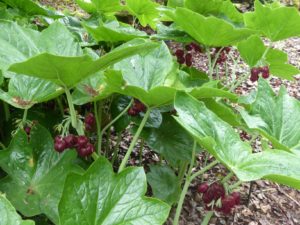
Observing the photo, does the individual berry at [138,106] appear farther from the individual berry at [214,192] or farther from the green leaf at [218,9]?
the green leaf at [218,9]

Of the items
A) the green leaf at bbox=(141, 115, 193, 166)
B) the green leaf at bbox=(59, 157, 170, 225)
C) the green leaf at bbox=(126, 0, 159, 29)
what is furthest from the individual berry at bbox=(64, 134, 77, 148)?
the green leaf at bbox=(126, 0, 159, 29)

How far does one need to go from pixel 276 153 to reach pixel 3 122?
989mm

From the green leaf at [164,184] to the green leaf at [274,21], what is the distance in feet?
1.99

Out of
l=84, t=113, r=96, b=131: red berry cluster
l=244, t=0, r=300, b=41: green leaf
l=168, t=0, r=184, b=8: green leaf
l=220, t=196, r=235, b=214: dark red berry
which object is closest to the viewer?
l=220, t=196, r=235, b=214: dark red berry

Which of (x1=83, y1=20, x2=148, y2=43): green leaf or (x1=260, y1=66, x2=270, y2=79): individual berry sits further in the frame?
(x1=260, y1=66, x2=270, y2=79): individual berry

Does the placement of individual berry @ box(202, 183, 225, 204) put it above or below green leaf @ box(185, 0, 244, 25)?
below

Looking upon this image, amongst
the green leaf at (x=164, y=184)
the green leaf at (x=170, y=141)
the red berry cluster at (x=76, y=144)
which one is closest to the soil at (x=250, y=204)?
the green leaf at (x=164, y=184)

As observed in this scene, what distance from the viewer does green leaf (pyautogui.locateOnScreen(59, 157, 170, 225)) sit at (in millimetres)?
953

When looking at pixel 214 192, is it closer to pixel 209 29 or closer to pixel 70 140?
pixel 70 140

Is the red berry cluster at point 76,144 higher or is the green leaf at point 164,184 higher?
the red berry cluster at point 76,144

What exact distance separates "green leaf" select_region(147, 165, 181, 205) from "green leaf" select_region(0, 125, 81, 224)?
0.34m

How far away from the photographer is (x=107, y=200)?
0.99 m

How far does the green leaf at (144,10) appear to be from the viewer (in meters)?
1.84

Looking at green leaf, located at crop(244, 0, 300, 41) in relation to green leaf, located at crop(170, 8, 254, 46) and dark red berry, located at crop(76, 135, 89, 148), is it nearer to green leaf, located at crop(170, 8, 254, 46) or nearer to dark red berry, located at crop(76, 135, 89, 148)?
green leaf, located at crop(170, 8, 254, 46)
